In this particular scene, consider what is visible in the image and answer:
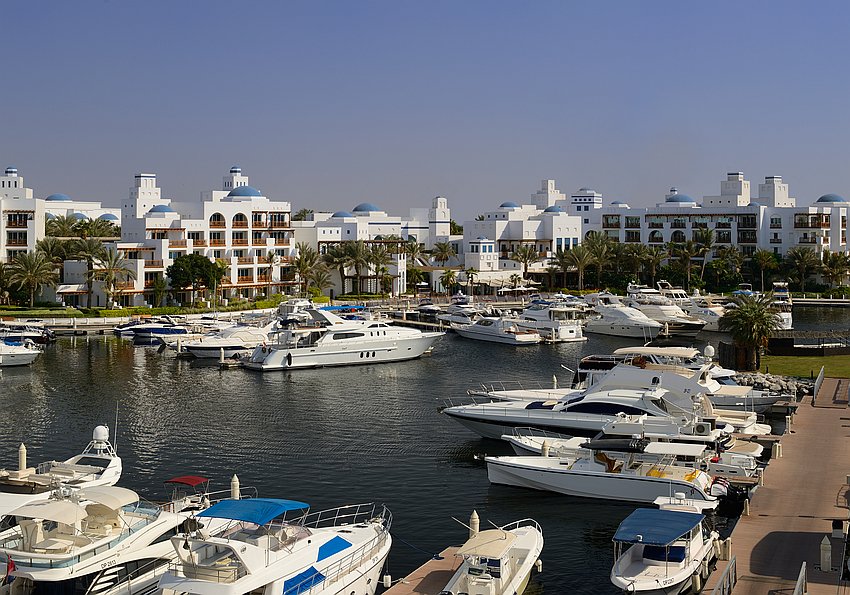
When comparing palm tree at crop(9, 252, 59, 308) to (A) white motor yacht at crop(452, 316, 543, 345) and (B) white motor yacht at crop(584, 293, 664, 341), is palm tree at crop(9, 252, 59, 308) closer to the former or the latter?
(A) white motor yacht at crop(452, 316, 543, 345)

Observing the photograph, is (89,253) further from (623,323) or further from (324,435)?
(324,435)

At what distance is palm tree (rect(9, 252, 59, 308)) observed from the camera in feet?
328

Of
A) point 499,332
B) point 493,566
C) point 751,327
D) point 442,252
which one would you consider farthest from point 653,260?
point 493,566

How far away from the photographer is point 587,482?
38.0 metres

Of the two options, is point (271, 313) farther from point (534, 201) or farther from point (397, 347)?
point (534, 201)

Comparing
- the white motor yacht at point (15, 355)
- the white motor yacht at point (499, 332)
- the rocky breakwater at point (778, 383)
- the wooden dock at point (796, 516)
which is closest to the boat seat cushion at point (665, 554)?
the wooden dock at point (796, 516)

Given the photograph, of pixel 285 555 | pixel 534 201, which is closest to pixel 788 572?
pixel 285 555

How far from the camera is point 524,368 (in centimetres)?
7619

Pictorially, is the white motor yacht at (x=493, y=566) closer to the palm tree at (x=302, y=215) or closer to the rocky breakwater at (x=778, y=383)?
the rocky breakwater at (x=778, y=383)

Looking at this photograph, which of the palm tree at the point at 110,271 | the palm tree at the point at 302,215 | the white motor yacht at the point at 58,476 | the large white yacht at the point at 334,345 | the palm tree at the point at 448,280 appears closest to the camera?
the white motor yacht at the point at 58,476

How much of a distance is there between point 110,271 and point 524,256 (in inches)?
2180

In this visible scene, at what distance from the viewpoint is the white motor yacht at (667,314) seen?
330ft

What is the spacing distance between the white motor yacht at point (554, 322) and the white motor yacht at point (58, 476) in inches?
2276

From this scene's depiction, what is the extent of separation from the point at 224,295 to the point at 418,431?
66349 millimetres
